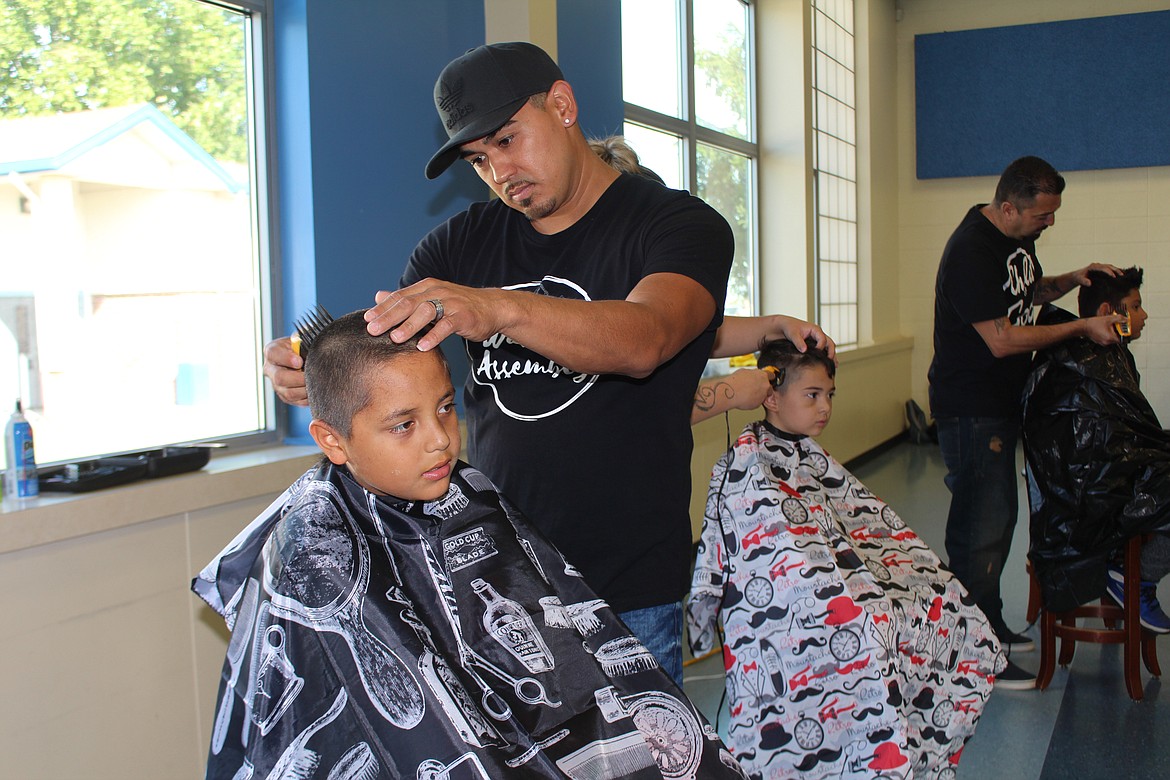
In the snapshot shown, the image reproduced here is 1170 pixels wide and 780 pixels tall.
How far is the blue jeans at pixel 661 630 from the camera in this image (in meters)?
1.51

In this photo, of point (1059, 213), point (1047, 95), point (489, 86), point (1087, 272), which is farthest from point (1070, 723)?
point (1047, 95)

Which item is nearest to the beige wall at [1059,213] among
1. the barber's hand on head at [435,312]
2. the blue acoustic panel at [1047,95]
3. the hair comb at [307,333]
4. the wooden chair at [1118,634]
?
the blue acoustic panel at [1047,95]

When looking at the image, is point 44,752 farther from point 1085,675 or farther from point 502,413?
point 1085,675

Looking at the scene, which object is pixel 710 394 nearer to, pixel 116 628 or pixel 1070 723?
pixel 116 628

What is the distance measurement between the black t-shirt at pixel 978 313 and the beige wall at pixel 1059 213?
493cm

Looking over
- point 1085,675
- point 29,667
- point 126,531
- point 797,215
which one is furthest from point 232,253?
point 797,215

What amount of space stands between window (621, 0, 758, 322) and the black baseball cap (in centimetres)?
262

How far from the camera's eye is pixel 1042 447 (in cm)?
312

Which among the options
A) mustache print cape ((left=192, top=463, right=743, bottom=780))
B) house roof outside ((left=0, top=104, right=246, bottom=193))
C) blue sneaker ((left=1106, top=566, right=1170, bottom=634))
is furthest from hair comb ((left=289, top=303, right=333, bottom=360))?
blue sneaker ((left=1106, top=566, right=1170, bottom=634))

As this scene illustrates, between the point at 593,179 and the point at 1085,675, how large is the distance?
106 inches

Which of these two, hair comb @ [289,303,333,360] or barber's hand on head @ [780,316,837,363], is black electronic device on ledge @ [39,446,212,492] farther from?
barber's hand on head @ [780,316,837,363]

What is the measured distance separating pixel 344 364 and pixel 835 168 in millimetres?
6535

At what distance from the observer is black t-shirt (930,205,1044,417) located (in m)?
3.23

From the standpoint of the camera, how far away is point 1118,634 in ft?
10.2
